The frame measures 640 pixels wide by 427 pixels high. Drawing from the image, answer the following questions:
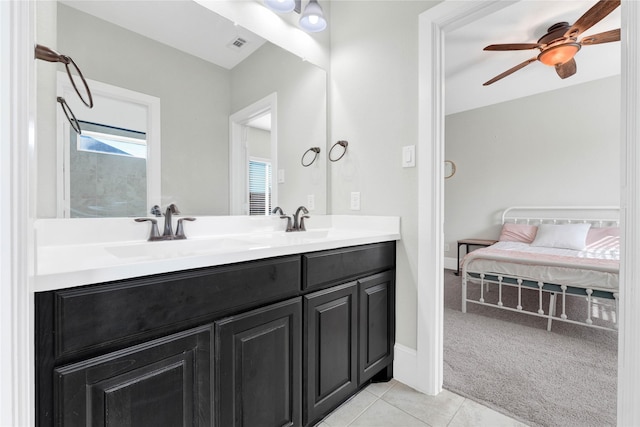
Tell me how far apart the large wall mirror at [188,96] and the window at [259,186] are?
2cm

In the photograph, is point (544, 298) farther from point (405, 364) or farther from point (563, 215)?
point (405, 364)

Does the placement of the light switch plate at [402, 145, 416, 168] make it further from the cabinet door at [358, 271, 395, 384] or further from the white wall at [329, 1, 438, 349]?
the cabinet door at [358, 271, 395, 384]

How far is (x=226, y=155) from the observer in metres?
1.57

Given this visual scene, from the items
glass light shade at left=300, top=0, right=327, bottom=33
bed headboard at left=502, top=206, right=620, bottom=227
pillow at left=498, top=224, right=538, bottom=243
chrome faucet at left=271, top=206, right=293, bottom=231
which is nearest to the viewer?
glass light shade at left=300, top=0, right=327, bottom=33

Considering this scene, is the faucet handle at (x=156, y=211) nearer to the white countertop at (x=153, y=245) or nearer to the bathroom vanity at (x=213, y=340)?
the white countertop at (x=153, y=245)

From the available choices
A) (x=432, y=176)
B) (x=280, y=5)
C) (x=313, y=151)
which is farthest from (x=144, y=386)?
(x=280, y=5)

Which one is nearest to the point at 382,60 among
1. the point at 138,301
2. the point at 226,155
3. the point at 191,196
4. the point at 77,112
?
the point at 226,155

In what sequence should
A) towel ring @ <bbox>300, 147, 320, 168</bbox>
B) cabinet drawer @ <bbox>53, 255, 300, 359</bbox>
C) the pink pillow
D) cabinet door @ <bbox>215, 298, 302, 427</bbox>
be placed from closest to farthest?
1. cabinet drawer @ <bbox>53, 255, 300, 359</bbox>
2. cabinet door @ <bbox>215, 298, 302, 427</bbox>
3. towel ring @ <bbox>300, 147, 320, 168</bbox>
4. the pink pillow

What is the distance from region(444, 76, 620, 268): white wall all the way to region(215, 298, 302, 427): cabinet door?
4.23 meters

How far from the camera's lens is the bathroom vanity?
2.15 feet

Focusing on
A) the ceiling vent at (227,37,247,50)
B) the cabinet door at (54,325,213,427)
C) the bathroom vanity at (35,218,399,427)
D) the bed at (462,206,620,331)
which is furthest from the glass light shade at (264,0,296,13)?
the bed at (462,206,620,331)

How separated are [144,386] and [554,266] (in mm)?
2807

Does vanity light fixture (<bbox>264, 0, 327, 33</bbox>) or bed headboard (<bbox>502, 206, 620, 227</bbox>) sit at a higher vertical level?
vanity light fixture (<bbox>264, 0, 327, 33</bbox>)

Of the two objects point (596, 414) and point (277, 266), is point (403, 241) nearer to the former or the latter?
point (277, 266)
